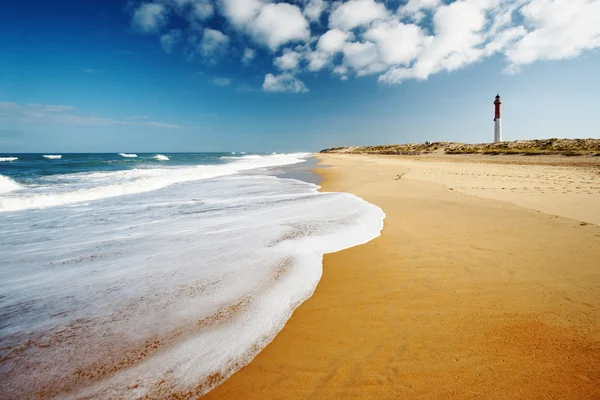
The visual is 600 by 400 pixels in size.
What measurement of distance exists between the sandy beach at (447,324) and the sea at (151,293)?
0.37m

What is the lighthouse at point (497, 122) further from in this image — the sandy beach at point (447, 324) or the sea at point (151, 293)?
the sea at point (151, 293)

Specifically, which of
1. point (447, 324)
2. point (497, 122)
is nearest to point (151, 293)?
point (447, 324)

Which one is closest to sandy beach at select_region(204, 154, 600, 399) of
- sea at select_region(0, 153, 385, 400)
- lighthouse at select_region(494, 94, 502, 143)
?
sea at select_region(0, 153, 385, 400)

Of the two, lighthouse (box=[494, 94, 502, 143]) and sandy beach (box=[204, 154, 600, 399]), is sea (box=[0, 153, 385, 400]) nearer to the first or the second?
sandy beach (box=[204, 154, 600, 399])

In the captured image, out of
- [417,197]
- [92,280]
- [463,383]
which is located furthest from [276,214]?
[463,383]

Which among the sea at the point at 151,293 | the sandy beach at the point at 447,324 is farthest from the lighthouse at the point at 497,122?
the sea at the point at 151,293

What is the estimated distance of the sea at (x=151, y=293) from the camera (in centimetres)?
218

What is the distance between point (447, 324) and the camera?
269 cm

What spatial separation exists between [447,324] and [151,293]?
3428mm

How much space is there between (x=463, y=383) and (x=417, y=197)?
767cm

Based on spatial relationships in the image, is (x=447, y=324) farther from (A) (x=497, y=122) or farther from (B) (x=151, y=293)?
(A) (x=497, y=122)

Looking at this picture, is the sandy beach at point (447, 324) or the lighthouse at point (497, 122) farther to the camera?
the lighthouse at point (497, 122)

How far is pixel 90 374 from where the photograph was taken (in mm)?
2172

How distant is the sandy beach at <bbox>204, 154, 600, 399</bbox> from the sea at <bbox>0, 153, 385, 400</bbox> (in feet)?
1.20
